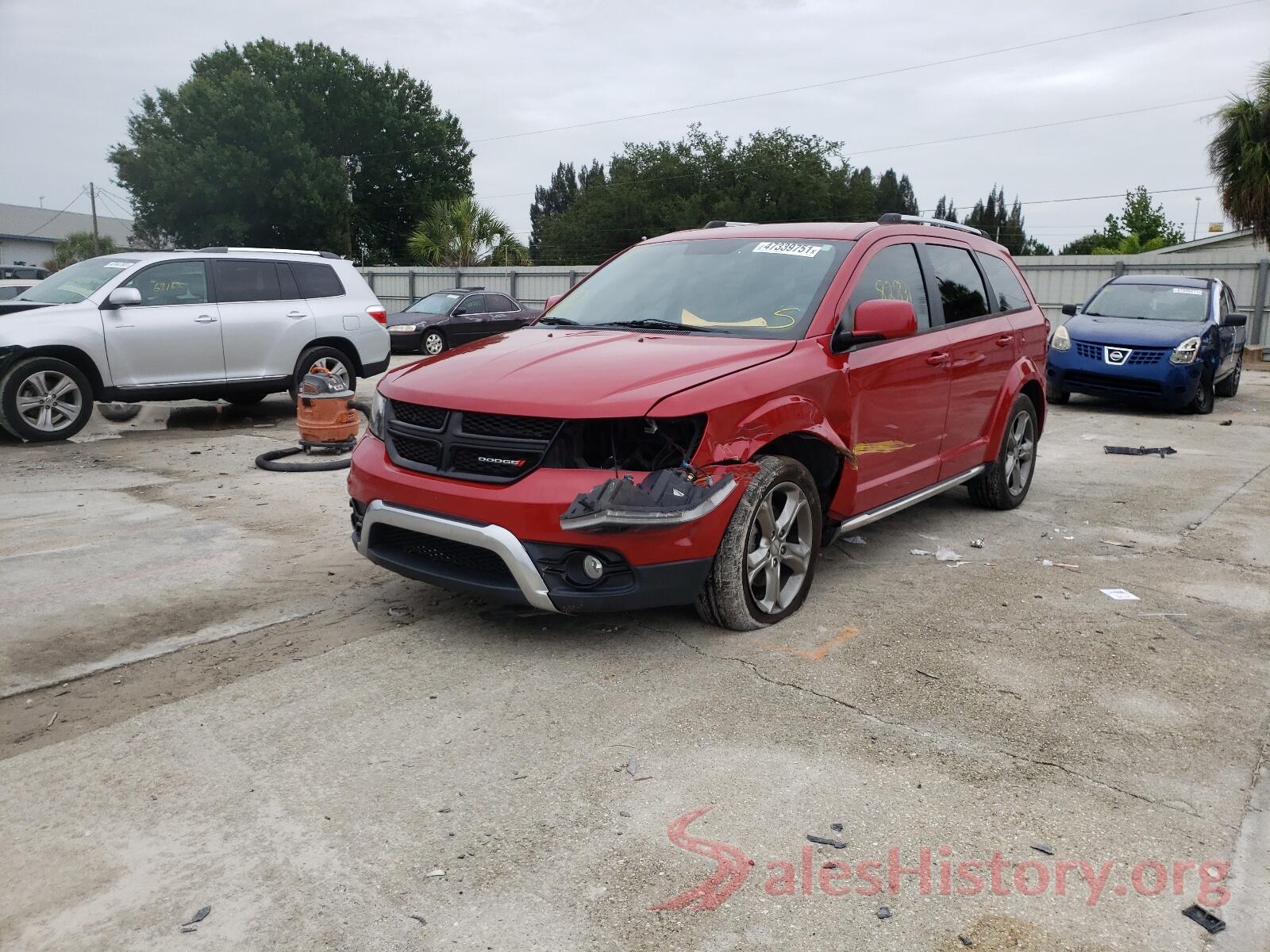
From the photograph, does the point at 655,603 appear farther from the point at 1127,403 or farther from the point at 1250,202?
the point at 1250,202

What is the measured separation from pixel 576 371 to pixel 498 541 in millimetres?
796

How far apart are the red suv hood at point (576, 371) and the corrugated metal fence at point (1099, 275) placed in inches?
545

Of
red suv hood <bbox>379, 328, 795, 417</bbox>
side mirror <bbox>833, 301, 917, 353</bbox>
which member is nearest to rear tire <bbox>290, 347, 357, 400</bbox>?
red suv hood <bbox>379, 328, 795, 417</bbox>

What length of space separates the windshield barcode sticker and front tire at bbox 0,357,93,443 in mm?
7250

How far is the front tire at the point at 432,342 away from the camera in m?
20.6

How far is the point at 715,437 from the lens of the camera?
13.3 ft

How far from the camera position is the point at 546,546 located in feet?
12.9

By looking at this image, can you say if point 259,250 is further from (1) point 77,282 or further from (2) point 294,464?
(2) point 294,464

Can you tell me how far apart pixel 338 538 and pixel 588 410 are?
2755 millimetres

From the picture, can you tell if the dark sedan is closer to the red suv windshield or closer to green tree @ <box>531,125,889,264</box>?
the red suv windshield

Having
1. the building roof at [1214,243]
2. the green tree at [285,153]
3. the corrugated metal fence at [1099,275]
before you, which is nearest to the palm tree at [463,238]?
the corrugated metal fence at [1099,275]

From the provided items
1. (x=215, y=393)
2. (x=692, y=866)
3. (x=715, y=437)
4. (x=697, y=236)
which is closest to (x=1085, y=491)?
(x=697, y=236)

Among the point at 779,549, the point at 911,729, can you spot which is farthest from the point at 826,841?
the point at 779,549

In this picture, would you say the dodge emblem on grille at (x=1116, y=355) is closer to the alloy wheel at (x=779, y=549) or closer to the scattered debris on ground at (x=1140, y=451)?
the scattered debris on ground at (x=1140, y=451)
